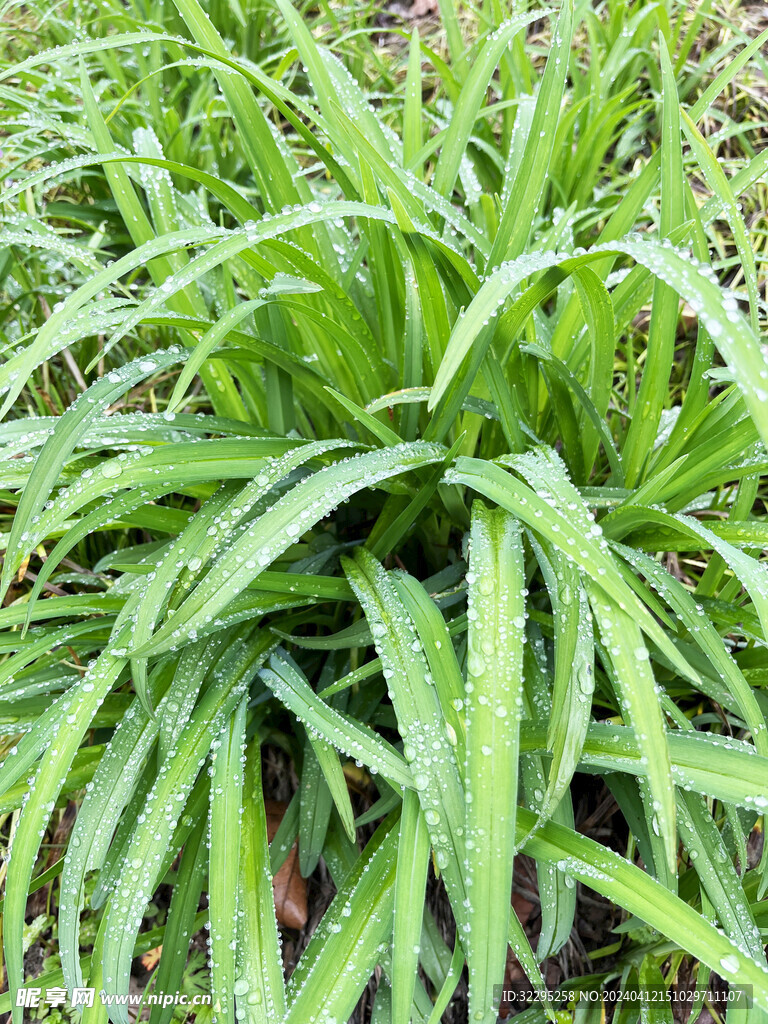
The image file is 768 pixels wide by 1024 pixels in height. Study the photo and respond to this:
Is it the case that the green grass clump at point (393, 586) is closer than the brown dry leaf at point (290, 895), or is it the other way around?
the green grass clump at point (393, 586)

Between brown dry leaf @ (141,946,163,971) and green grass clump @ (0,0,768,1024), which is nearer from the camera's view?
green grass clump @ (0,0,768,1024)

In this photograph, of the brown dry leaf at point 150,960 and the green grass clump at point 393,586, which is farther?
the brown dry leaf at point 150,960

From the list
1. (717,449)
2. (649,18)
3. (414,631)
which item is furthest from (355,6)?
(414,631)

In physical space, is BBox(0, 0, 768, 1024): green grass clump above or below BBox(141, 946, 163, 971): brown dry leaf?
above

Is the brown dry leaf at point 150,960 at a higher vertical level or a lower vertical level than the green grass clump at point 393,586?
lower

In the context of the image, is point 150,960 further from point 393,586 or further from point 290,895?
point 393,586

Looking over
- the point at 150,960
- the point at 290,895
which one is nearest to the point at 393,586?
the point at 290,895

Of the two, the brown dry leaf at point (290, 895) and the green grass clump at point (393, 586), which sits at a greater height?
the green grass clump at point (393, 586)

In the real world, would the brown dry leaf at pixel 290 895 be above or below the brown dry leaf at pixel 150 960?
above

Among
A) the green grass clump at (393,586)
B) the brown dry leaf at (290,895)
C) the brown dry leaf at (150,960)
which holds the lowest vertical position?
the brown dry leaf at (150,960)
